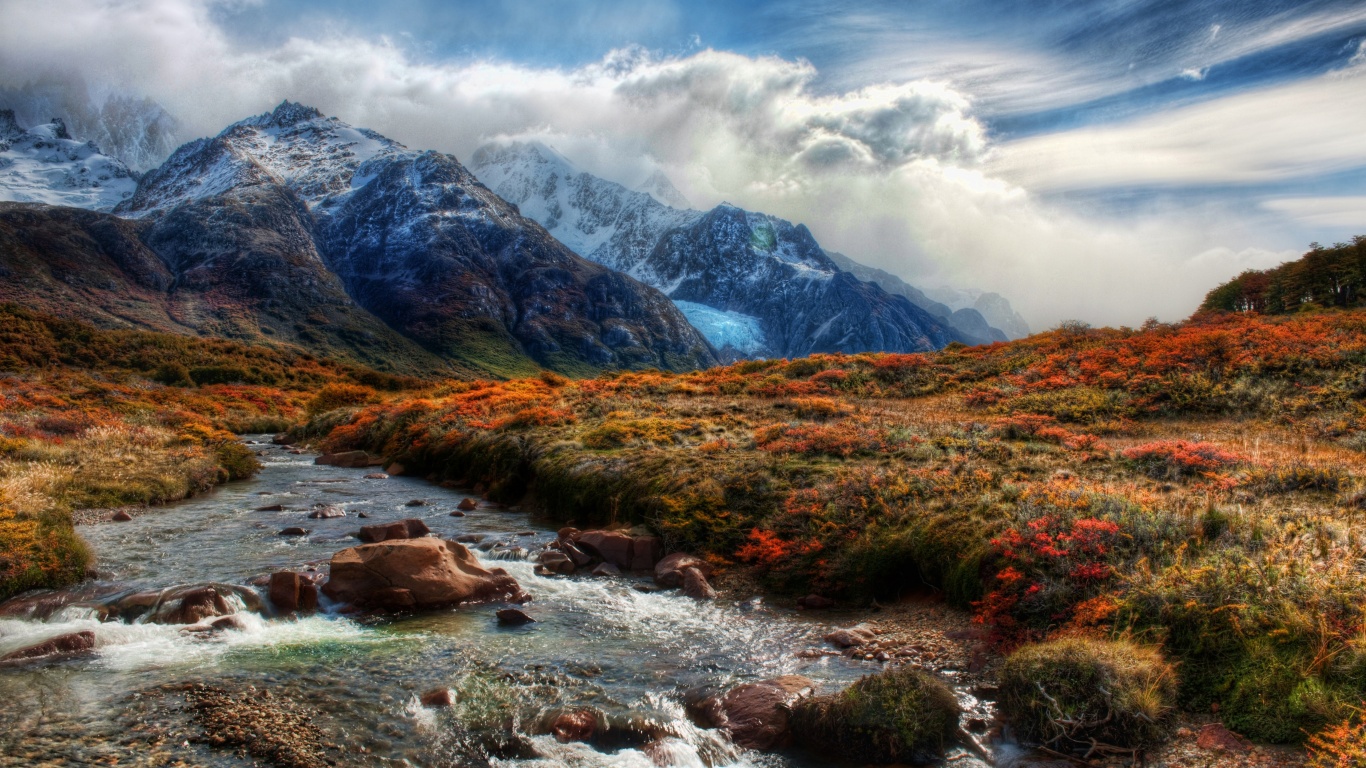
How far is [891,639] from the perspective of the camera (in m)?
11.9

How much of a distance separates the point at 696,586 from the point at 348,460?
2680 cm

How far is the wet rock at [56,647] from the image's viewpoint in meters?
10.6

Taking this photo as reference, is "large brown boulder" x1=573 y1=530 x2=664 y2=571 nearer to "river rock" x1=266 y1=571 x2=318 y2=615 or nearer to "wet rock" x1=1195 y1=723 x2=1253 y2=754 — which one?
"river rock" x1=266 y1=571 x2=318 y2=615

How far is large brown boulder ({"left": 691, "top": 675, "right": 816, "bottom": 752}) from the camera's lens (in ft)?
29.6

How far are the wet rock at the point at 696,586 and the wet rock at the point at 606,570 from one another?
5.88ft

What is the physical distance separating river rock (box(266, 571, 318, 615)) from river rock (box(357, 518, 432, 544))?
381 centimetres

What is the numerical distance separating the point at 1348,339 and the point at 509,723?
122 feet

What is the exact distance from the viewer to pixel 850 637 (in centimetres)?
1190

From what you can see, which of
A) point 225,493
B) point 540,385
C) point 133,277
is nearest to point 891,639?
point 225,493

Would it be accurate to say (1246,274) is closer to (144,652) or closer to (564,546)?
(564,546)

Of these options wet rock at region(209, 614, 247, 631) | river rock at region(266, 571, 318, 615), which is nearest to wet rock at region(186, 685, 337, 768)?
wet rock at region(209, 614, 247, 631)

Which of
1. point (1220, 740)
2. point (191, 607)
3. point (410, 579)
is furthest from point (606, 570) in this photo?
point (1220, 740)

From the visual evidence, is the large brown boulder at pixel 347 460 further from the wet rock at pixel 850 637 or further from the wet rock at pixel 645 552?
the wet rock at pixel 850 637

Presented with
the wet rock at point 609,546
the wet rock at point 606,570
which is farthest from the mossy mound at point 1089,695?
the wet rock at point 609,546
